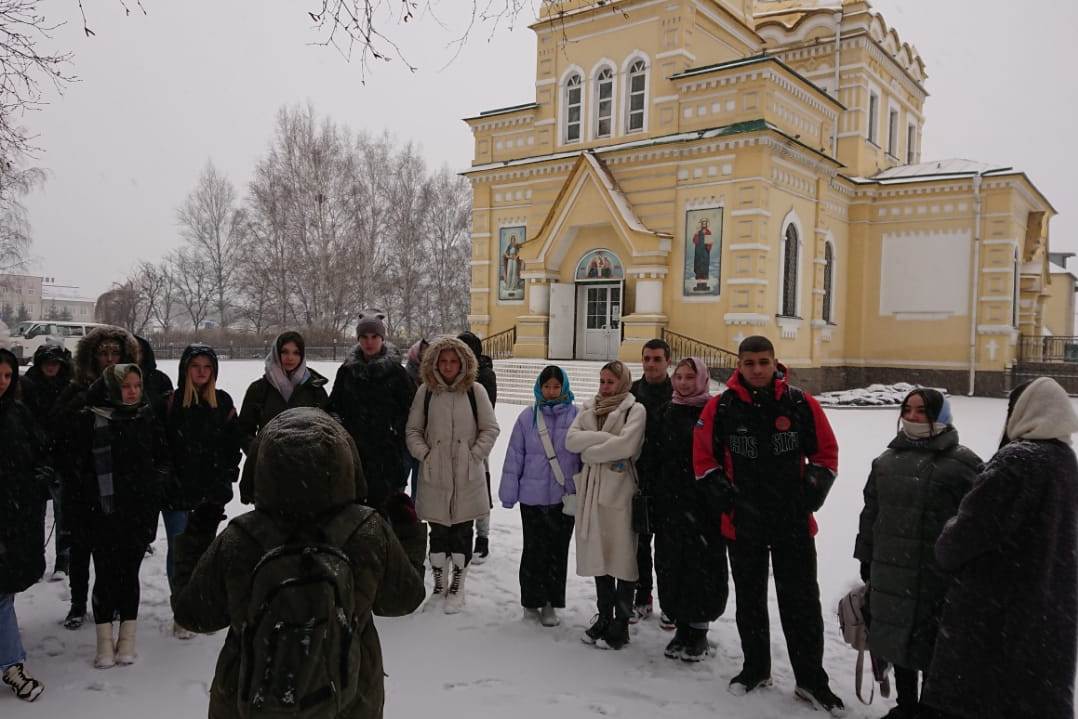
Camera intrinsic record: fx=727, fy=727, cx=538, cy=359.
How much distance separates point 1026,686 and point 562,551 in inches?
105

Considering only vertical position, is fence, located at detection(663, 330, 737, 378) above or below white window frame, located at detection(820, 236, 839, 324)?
below

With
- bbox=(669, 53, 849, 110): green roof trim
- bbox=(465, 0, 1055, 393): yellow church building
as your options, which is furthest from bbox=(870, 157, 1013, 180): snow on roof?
bbox=(669, 53, 849, 110): green roof trim

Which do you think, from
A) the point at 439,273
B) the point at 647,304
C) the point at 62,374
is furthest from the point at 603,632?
the point at 439,273

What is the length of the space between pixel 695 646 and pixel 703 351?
1346cm

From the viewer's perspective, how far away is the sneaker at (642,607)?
Result: 15.7 ft

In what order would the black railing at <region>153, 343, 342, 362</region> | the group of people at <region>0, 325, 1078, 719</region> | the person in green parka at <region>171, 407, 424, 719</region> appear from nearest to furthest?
the person in green parka at <region>171, 407, 424, 719</region> < the group of people at <region>0, 325, 1078, 719</region> < the black railing at <region>153, 343, 342, 362</region>

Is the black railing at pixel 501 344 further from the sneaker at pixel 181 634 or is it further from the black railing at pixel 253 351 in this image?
the sneaker at pixel 181 634

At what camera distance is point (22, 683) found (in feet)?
11.8

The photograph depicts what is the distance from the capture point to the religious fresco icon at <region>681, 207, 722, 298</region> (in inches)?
669

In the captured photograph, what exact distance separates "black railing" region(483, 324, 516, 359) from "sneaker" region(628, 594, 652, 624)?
15.2 metres

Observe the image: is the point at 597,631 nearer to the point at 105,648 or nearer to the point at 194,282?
the point at 105,648

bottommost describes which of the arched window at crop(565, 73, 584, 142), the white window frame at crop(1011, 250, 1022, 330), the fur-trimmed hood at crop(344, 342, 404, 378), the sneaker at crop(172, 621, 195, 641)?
the sneaker at crop(172, 621, 195, 641)

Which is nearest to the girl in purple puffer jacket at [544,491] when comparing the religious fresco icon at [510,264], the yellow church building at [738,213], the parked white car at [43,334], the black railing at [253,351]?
the yellow church building at [738,213]

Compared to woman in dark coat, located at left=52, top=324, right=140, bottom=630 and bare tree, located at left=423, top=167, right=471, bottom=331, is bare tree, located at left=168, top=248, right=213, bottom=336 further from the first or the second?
woman in dark coat, located at left=52, top=324, right=140, bottom=630
